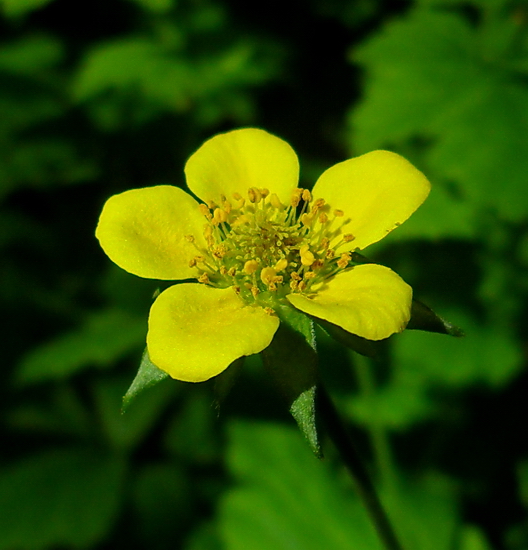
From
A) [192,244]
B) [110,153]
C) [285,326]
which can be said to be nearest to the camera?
[285,326]

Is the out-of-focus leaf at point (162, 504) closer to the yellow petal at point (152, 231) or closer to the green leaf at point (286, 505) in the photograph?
the green leaf at point (286, 505)

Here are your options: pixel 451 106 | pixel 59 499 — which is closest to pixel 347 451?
pixel 451 106

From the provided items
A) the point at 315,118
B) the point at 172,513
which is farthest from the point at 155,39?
the point at 172,513

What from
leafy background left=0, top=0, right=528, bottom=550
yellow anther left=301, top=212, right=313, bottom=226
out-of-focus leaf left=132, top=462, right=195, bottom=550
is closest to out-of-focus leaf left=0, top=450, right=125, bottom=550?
leafy background left=0, top=0, right=528, bottom=550

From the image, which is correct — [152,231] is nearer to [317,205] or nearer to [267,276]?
[267,276]

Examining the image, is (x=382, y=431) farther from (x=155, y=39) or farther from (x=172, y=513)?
(x=155, y=39)

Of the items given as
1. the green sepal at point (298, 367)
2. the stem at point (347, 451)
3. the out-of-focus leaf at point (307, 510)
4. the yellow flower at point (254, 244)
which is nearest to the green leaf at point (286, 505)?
the out-of-focus leaf at point (307, 510)
